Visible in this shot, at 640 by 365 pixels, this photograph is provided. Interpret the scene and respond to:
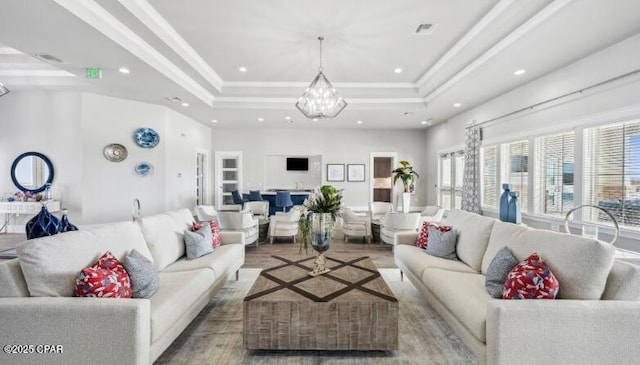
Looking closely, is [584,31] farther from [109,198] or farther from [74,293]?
[109,198]

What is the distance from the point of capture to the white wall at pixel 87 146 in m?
6.09

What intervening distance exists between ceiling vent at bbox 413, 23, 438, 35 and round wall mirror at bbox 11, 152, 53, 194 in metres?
7.51

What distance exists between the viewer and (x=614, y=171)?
344 centimetres

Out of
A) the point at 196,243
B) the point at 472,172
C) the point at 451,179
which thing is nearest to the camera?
the point at 196,243

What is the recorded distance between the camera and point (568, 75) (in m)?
3.95

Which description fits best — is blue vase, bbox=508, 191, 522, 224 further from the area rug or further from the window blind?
the window blind

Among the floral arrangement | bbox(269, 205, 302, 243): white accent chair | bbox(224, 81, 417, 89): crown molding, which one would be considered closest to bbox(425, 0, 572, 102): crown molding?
bbox(224, 81, 417, 89): crown molding

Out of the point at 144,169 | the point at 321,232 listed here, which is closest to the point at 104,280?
the point at 321,232

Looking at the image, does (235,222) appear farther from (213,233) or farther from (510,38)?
(510,38)

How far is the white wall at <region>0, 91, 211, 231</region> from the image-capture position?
240 inches

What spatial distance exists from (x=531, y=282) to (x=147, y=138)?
23.8ft

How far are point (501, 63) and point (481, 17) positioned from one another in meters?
0.81

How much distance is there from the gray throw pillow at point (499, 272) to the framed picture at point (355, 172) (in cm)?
708

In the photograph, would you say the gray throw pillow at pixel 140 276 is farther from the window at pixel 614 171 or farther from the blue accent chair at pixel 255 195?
the blue accent chair at pixel 255 195
